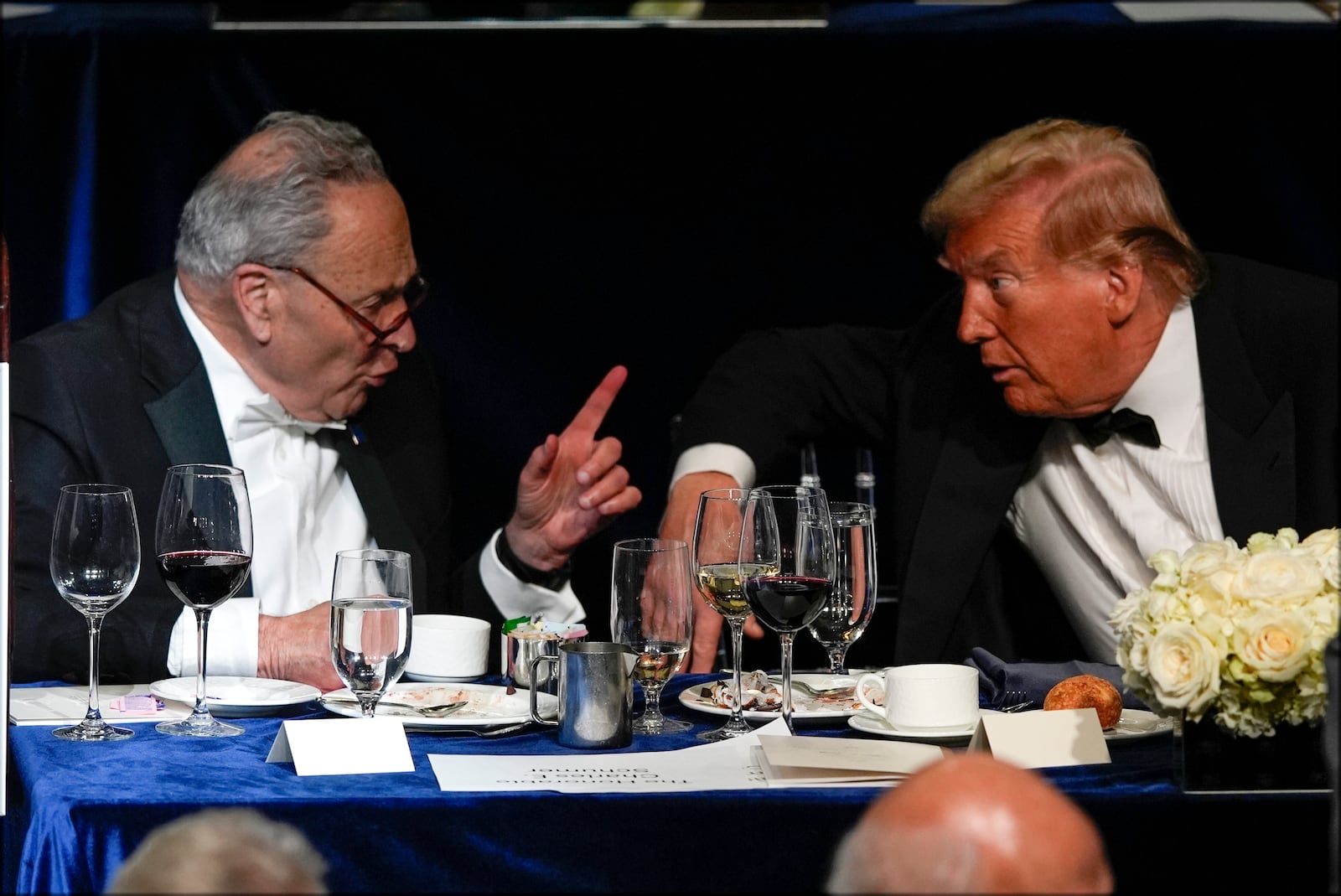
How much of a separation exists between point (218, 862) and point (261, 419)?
78.1 inches

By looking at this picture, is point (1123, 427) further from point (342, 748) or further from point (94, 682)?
point (94, 682)

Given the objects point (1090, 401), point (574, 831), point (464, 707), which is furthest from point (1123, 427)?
point (574, 831)

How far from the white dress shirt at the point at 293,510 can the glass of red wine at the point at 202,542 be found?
915 millimetres

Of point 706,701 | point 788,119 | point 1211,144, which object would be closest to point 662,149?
point 788,119

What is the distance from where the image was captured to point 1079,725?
1519 millimetres

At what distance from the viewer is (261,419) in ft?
8.77

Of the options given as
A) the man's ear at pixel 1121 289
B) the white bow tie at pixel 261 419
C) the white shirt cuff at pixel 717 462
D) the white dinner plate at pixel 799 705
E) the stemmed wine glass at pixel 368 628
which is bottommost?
the white dinner plate at pixel 799 705

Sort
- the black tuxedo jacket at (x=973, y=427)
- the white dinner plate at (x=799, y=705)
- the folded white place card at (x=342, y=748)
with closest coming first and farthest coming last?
the folded white place card at (x=342, y=748), the white dinner plate at (x=799, y=705), the black tuxedo jacket at (x=973, y=427)

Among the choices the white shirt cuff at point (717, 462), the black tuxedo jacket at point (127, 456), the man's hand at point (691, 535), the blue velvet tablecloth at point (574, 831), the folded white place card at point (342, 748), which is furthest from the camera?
the white shirt cuff at point (717, 462)

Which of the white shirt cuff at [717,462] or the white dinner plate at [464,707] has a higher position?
the white shirt cuff at [717,462]

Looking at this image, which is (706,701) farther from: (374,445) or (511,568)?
(374,445)

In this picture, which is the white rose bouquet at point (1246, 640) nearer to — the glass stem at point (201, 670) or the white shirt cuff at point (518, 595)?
the glass stem at point (201, 670)

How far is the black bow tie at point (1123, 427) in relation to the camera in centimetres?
265

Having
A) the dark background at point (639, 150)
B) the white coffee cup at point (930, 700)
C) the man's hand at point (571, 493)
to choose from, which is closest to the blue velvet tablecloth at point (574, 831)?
the white coffee cup at point (930, 700)
